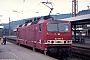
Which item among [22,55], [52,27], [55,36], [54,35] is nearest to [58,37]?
[55,36]

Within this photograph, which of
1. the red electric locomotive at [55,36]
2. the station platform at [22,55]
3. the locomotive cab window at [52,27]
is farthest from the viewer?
the locomotive cab window at [52,27]

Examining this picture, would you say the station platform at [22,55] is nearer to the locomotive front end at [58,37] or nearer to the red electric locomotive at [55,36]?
the red electric locomotive at [55,36]

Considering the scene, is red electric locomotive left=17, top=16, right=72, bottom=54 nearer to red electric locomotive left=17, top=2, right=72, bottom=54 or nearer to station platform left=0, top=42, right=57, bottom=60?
red electric locomotive left=17, top=2, right=72, bottom=54

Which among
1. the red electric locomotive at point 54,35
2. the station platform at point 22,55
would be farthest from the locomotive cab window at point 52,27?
the station platform at point 22,55

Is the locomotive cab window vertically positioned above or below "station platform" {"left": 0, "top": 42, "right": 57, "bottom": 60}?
above

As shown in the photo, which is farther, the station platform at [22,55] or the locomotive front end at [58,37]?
the locomotive front end at [58,37]

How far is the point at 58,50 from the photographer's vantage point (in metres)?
18.9

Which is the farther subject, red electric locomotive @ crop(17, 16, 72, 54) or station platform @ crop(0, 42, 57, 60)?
red electric locomotive @ crop(17, 16, 72, 54)

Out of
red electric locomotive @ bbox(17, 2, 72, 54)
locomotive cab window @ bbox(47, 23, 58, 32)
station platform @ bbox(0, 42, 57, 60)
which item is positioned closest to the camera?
station platform @ bbox(0, 42, 57, 60)

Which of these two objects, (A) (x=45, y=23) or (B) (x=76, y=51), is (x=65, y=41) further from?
(B) (x=76, y=51)

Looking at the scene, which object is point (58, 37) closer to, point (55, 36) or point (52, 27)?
point (55, 36)

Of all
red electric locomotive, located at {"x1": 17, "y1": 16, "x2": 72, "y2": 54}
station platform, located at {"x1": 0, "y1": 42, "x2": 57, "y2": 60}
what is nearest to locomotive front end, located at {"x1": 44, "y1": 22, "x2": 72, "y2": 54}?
red electric locomotive, located at {"x1": 17, "y1": 16, "x2": 72, "y2": 54}

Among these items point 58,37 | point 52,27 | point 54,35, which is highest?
point 52,27

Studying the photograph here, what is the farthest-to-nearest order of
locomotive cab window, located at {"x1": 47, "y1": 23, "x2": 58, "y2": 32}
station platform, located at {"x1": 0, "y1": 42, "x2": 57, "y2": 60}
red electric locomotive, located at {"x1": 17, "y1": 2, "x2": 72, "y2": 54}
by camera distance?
locomotive cab window, located at {"x1": 47, "y1": 23, "x2": 58, "y2": 32}, red electric locomotive, located at {"x1": 17, "y1": 2, "x2": 72, "y2": 54}, station platform, located at {"x1": 0, "y1": 42, "x2": 57, "y2": 60}
